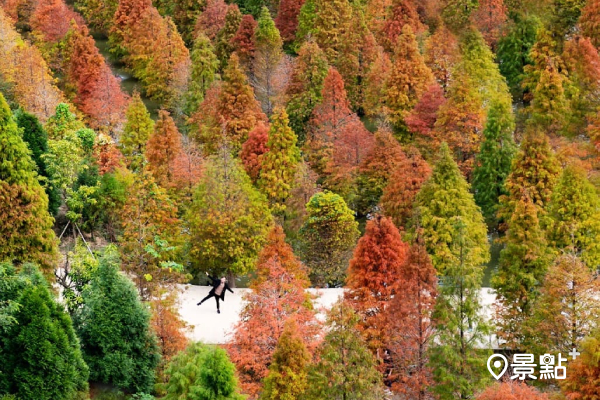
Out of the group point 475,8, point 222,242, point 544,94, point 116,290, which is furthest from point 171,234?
point 475,8

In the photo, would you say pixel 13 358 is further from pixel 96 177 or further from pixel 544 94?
pixel 544 94

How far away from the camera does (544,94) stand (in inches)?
3445

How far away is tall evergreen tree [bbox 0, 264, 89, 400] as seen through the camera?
5578 cm

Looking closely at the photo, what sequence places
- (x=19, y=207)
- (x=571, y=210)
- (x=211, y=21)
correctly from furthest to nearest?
(x=211, y=21) → (x=571, y=210) → (x=19, y=207)

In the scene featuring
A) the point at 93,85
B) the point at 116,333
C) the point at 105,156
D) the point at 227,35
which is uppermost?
the point at 227,35

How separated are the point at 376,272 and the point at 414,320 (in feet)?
13.7

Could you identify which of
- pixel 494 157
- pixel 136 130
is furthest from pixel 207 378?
pixel 136 130

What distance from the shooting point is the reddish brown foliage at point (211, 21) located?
106812 millimetres

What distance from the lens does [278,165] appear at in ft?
261

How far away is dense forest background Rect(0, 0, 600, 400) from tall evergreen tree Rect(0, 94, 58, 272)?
0.33 ft

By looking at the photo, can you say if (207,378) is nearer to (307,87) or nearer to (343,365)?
(343,365)

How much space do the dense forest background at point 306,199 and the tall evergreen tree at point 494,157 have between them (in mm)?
141

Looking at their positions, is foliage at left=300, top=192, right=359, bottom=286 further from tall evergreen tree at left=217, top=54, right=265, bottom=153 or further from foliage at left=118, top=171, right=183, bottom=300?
tall evergreen tree at left=217, top=54, right=265, bottom=153

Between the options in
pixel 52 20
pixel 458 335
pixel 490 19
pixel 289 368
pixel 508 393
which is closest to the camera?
pixel 508 393
